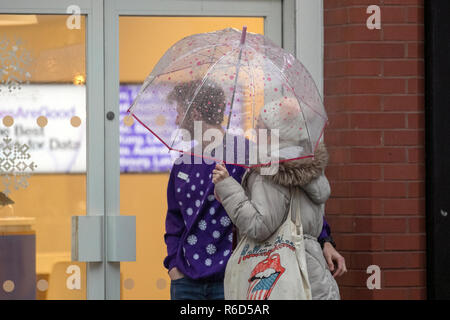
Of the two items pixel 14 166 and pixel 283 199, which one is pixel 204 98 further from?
pixel 14 166

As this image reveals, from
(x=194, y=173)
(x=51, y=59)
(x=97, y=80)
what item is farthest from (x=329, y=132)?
(x=51, y=59)

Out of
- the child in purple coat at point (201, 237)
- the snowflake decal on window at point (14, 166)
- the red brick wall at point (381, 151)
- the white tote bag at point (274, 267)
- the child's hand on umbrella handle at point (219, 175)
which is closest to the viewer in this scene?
the white tote bag at point (274, 267)

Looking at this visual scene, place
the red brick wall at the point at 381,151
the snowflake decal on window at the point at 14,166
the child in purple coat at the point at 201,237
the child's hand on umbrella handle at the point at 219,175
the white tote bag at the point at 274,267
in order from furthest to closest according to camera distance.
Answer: the snowflake decal on window at the point at 14,166 → the red brick wall at the point at 381,151 → the child in purple coat at the point at 201,237 → the child's hand on umbrella handle at the point at 219,175 → the white tote bag at the point at 274,267

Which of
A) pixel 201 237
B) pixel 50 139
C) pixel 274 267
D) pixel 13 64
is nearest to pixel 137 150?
pixel 50 139

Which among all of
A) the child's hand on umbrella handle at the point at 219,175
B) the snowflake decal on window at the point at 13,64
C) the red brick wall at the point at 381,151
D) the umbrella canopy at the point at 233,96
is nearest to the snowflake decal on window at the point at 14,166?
the snowflake decal on window at the point at 13,64

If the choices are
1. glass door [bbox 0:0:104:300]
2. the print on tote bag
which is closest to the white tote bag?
the print on tote bag

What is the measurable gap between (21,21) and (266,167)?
7.56 feet

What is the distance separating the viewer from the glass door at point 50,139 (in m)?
5.02

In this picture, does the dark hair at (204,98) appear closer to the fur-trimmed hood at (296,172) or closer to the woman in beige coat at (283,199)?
the woman in beige coat at (283,199)

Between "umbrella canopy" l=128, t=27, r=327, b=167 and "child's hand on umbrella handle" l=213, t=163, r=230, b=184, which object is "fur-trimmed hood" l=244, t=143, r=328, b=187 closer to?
"umbrella canopy" l=128, t=27, r=327, b=167

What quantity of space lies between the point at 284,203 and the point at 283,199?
2 centimetres

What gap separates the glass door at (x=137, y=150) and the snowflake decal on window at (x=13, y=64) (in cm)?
53

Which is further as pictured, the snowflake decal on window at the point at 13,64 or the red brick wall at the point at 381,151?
the snowflake decal on window at the point at 13,64

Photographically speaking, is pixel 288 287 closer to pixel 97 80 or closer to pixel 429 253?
pixel 429 253
